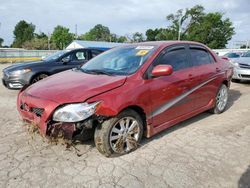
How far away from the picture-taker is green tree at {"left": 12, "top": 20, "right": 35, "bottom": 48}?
85694mm

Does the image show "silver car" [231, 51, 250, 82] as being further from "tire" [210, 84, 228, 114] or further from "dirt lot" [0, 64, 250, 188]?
"dirt lot" [0, 64, 250, 188]

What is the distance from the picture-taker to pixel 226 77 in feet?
18.4

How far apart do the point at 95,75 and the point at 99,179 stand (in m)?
1.53

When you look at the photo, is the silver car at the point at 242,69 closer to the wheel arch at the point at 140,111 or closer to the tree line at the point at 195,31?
the wheel arch at the point at 140,111

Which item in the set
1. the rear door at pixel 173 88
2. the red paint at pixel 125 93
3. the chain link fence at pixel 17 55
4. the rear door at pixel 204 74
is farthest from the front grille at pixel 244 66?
the chain link fence at pixel 17 55

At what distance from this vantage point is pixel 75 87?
325cm

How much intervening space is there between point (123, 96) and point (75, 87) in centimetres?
65

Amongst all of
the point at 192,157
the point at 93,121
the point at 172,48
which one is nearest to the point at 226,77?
the point at 172,48

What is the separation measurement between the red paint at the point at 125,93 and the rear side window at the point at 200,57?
6.7 inches

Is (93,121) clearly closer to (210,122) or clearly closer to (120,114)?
(120,114)

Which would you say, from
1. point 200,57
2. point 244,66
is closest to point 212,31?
point 244,66

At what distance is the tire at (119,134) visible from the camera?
3178 millimetres

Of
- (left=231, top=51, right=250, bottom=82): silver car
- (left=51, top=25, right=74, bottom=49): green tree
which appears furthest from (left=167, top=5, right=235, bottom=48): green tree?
(left=231, top=51, right=250, bottom=82): silver car

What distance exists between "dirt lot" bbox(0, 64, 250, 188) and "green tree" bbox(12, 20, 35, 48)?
3522 inches
